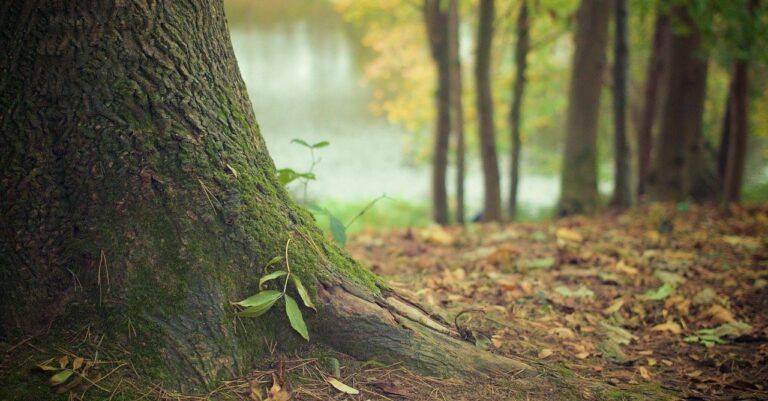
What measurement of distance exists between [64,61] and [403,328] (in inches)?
57.7

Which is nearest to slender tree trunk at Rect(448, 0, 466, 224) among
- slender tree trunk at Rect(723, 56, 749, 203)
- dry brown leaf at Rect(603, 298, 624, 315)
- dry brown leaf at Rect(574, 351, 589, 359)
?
slender tree trunk at Rect(723, 56, 749, 203)

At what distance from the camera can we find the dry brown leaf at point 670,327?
3143 mm

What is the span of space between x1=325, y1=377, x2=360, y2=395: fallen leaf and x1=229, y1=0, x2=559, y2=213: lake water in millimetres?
18466

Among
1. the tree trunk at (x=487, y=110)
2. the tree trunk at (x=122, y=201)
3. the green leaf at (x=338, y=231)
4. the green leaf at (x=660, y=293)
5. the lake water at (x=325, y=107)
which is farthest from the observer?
the lake water at (x=325, y=107)

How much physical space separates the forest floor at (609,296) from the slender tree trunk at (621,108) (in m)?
3.31

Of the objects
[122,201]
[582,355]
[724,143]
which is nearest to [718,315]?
[582,355]

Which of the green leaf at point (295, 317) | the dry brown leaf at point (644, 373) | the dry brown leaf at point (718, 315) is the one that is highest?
the green leaf at point (295, 317)

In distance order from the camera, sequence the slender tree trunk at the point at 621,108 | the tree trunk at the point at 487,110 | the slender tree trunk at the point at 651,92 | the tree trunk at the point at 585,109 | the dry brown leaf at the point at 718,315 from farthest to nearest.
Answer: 1. the slender tree trunk at the point at 651,92
2. the tree trunk at the point at 487,110
3. the slender tree trunk at the point at 621,108
4. the tree trunk at the point at 585,109
5. the dry brown leaf at the point at 718,315

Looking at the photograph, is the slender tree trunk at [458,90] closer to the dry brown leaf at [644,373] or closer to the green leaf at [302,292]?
the dry brown leaf at [644,373]

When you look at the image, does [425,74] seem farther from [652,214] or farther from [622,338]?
[622,338]

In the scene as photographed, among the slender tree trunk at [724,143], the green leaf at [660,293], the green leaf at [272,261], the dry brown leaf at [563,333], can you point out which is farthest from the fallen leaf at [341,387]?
the slender tree trunk at [724,143]

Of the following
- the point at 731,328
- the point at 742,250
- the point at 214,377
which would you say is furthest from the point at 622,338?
the point at 742,250

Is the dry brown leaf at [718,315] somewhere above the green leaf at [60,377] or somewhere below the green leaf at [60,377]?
below

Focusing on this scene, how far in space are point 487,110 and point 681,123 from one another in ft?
8.53
